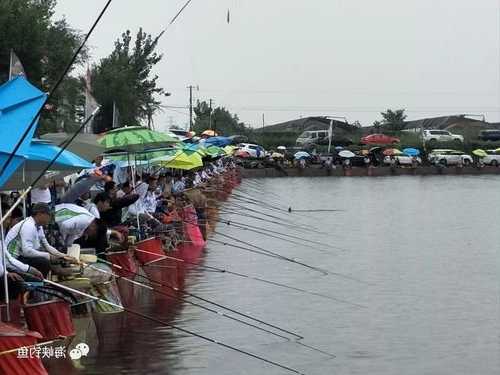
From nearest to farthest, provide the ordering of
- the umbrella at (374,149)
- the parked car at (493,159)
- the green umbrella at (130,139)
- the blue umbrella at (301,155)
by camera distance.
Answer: the green umbrella at (130,139)
the blue umbrella at (301,155)
the umbrella at (374,149)
the parked car at (493,159)

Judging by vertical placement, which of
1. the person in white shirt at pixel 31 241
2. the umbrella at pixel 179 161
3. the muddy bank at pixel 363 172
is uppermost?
the umbrella at pixel 179 161

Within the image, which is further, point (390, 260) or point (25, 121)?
point (390, 260)

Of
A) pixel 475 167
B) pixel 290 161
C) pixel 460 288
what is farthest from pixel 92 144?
pixel 475 167

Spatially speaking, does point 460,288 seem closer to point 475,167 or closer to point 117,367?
point 117,367

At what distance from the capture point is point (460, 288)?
15.7m

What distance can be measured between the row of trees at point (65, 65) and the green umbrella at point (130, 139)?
145 centimetres

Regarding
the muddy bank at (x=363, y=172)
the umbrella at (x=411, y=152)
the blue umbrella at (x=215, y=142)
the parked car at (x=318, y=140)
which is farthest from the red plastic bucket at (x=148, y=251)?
the parked car at (x=318, y=140)

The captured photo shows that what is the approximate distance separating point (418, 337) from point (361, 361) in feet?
5.11

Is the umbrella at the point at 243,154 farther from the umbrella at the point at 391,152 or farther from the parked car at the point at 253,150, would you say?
the umbrella at the point at 391,152

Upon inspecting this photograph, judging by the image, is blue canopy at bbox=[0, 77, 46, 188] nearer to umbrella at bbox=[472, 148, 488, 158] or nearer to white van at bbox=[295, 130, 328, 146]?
umbrella at bbox=[472, 148, 488, 158]

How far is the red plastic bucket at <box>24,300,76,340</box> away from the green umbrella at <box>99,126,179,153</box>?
6336 mm

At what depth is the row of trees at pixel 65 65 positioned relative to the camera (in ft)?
87.6

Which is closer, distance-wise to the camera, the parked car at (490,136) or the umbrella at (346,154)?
the umbrella at (346,154)

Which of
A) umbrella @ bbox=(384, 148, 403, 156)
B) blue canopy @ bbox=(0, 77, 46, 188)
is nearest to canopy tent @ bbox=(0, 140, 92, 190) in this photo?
blue canopy @ bbox=(0, 77, 46, 188)
